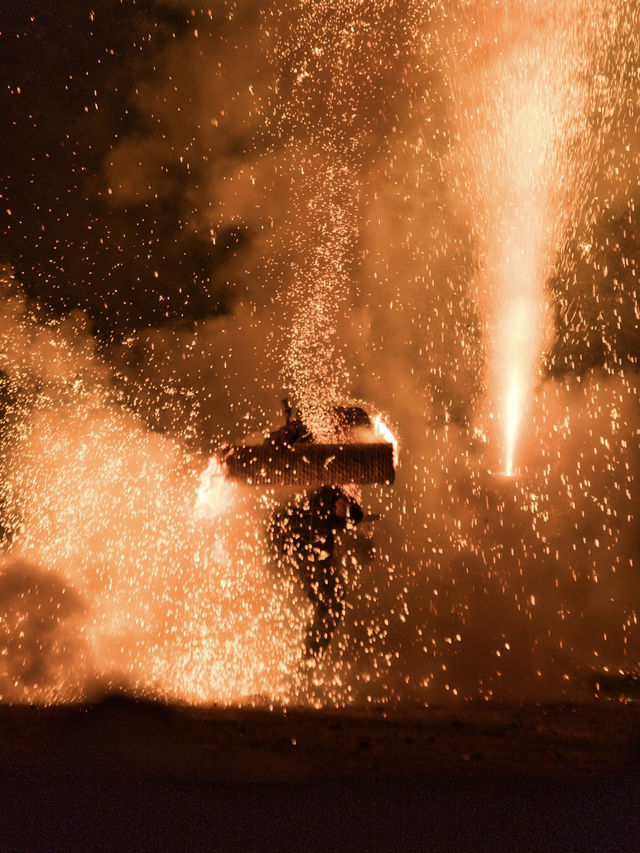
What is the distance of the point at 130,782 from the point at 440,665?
3247mm

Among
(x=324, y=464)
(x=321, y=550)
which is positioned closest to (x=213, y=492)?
(x=321, y=550)

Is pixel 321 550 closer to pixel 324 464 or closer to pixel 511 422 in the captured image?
pixel 324 464

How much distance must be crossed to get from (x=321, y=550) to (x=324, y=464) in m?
1.35

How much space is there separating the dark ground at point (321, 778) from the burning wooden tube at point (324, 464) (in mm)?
1345

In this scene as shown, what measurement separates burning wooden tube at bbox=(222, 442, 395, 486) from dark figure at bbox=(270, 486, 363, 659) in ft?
2.47

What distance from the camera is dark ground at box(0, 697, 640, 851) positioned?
2.49 meters

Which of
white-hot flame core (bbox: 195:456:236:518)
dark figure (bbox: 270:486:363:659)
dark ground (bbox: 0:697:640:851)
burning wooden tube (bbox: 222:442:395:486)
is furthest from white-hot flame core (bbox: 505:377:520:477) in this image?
dark ground (bbox: 0:697:640:851)

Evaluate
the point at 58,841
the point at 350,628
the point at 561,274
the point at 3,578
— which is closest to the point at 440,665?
the point at 350,628

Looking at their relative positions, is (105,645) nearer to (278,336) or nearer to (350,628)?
(350,628)

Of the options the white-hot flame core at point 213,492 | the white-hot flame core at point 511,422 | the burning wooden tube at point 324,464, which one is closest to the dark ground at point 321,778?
the burning wooden tube at point 324,464

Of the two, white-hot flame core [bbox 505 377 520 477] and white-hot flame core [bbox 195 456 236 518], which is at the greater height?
white-hot flame core [bbox 505 377 520 477]

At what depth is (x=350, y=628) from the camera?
6.20 meters

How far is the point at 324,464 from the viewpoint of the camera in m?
3.85

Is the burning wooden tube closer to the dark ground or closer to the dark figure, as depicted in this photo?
the dark figure
